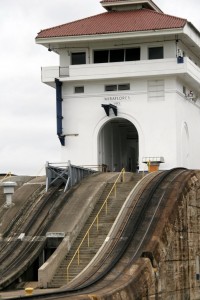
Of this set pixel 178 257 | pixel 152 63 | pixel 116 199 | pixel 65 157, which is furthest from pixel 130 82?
pixel 178 257

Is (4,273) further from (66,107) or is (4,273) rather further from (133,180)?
(66,107)

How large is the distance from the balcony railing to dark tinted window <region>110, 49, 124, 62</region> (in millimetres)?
1275

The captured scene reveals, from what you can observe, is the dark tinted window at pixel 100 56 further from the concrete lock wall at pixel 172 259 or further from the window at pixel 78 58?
the concrete lock wall at pixel 172 259

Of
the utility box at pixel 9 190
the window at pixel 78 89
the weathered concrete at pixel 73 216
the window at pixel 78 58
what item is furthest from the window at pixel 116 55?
the utility box at pixel 9 190

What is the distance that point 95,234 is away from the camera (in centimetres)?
3628

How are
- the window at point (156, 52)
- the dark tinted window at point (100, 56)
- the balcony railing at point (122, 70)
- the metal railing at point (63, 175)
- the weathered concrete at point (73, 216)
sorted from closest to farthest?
the weathered concrete at point (73, 216) < the metal railing at point (63, 175) < the balcony railing at point (122, 70) < the window at point (156, 52) < the dark tinted window at point (100, 56)

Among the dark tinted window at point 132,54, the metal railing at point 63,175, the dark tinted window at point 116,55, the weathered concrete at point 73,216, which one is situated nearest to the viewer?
the weathered concrete at point 73,216

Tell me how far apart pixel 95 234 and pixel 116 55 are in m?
19.4

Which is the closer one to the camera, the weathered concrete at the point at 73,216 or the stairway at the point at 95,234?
the weathered concrete at the point at 73,216

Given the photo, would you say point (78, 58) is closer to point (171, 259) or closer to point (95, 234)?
point (95, 234)

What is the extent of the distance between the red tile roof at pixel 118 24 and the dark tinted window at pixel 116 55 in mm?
1661

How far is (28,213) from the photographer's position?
39875 millimetres

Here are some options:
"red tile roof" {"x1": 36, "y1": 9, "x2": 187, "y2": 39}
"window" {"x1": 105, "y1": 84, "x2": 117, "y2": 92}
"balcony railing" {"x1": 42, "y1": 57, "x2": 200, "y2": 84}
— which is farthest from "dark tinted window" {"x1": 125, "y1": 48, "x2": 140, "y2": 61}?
"window" {"x1": 105, "y1": 84, "x2": 117, "y2": 92}

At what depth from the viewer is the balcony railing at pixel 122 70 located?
50906 mm
